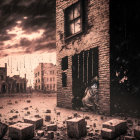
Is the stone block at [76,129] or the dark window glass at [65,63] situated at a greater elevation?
the dark window glass at [65,63]

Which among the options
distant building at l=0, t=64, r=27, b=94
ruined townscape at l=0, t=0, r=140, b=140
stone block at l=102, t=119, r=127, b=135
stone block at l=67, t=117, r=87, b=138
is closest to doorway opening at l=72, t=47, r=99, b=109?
ruined townscape at l=0, t=0, r=140, b=140

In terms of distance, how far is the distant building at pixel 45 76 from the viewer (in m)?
26.5

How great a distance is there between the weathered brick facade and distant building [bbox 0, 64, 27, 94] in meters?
15.3

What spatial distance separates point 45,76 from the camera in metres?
26.9

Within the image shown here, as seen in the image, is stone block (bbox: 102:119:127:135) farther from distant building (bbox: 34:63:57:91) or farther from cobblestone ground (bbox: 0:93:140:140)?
distant building (bbox: 34:63:57:91)

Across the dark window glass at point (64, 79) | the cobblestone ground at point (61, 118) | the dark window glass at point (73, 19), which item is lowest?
the cobblestone ground at point (61, 118)

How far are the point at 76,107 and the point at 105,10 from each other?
442 cm

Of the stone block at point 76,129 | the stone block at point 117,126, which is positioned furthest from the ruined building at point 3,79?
the stone block at point 117,126

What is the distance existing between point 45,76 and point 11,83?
566 centimetres

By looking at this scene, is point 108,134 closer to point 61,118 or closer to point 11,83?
point 61,118

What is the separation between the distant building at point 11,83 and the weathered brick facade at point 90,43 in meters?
15.3

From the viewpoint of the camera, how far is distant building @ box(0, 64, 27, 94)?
72.3 ft

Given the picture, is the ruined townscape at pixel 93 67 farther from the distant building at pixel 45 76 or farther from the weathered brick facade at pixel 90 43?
the distant building at pixel 45 76

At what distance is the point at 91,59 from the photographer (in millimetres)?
6652
